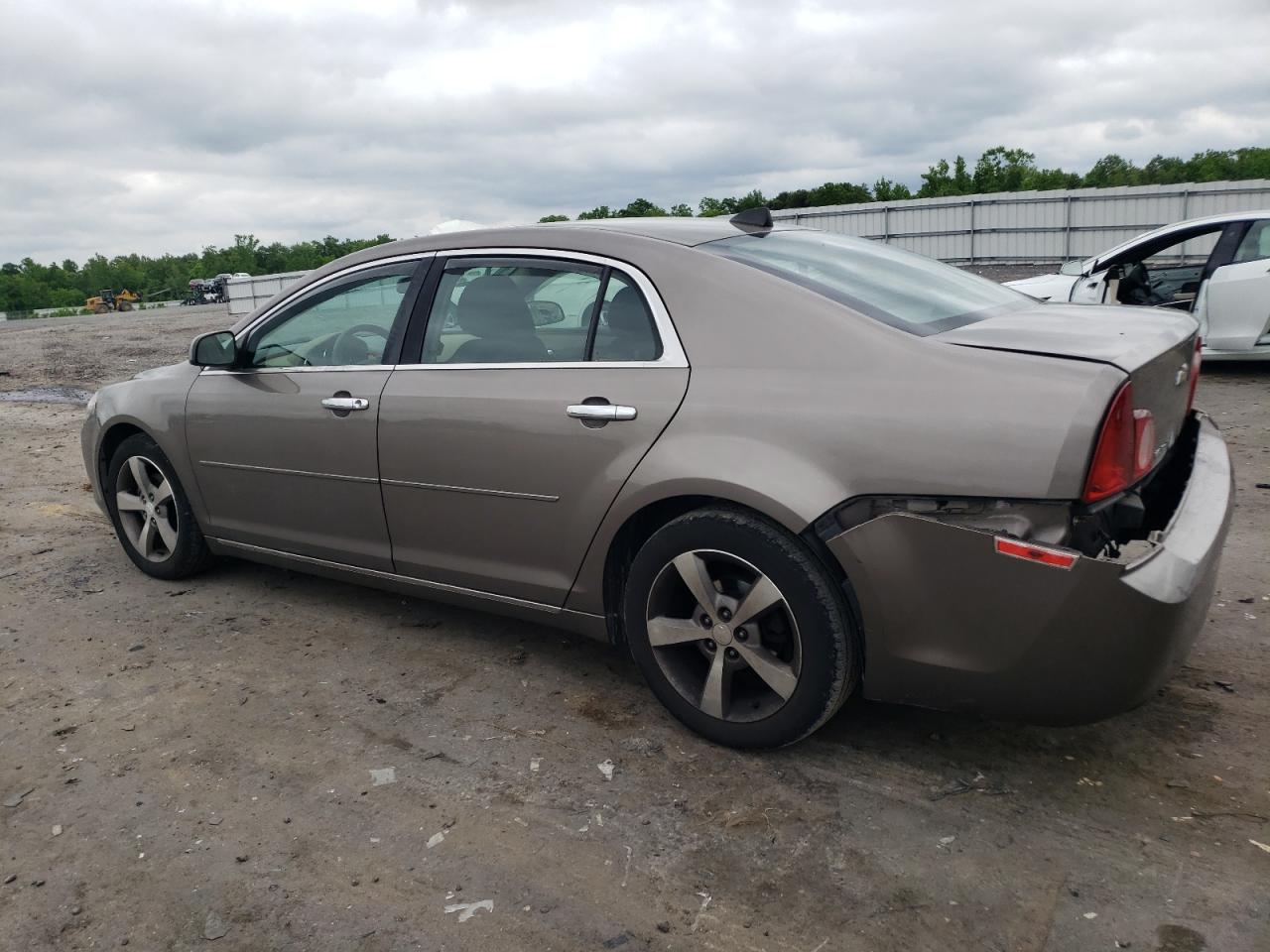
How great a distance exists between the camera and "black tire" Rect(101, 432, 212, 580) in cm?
471

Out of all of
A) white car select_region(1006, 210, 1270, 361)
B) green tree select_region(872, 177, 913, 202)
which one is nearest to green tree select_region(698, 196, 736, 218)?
green tree select_region(872, 177, 913, 202)

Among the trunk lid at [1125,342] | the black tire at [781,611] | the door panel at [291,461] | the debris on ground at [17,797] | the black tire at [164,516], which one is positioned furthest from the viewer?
the black tire at [164,516]

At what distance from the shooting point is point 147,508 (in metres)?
4.88

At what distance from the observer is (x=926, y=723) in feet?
10.6

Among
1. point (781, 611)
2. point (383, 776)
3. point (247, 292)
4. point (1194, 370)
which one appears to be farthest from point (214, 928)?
point (247, 292)

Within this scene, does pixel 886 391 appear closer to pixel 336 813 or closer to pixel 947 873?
pixel 947 873

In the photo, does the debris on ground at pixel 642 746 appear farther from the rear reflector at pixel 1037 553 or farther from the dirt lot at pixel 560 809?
the rear reflector at pixel 1037 553

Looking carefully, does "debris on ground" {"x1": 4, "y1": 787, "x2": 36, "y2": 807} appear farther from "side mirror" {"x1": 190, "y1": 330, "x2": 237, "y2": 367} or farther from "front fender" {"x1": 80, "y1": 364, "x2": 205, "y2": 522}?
"side mirror" {"x1": 190, "y1": 330, "x2": 237, "y2": 367}

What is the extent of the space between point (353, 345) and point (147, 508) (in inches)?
64.6

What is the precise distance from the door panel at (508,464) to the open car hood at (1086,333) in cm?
88

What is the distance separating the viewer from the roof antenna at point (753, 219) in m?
3.76

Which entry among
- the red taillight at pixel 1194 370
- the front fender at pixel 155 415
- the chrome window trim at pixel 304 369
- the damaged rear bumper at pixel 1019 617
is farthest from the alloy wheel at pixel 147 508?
the red taillight at pixel 1194 370

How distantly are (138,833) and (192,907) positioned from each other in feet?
1.45

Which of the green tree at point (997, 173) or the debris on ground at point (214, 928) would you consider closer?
the debris on ground at point (214, 928)
